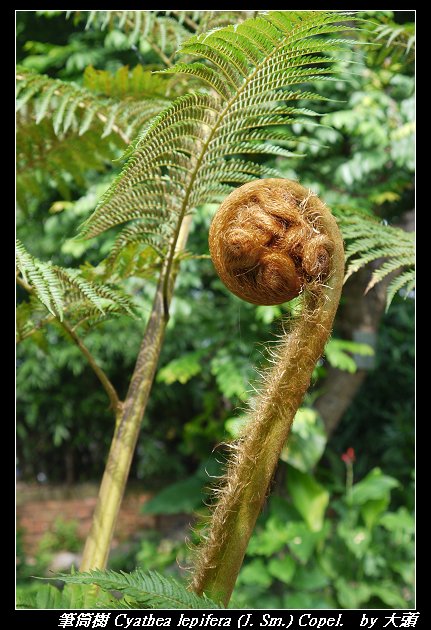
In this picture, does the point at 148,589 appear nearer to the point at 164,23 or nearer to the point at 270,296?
the point at 270,296

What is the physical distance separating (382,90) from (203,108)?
8.46ft

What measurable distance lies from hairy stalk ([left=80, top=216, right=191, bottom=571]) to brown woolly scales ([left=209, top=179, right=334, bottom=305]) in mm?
356

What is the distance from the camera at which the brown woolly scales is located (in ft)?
2.48

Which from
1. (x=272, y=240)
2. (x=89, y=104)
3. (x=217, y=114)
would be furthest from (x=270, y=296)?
(x=89, y=104)

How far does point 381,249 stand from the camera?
4.04 feet

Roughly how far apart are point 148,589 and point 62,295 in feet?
1.54

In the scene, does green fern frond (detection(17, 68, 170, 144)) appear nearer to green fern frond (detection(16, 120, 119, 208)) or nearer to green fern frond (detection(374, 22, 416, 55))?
green fern frond (detection(16, 120, 119, 208))

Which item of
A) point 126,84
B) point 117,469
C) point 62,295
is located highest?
point 126,84

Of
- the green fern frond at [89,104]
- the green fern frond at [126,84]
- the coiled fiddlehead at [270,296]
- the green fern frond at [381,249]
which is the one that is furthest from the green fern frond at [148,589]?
the green fern frond at [126,84]

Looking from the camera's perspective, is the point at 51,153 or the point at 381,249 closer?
the point at 381,249

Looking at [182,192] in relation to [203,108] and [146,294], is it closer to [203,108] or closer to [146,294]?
[203,108]

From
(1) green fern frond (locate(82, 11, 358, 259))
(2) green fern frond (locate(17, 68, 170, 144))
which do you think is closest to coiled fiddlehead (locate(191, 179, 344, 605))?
(1) green fern frond (locate(82, 11, 358, 259))

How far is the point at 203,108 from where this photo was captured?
36.8 inches
